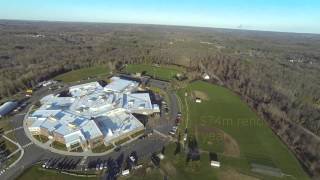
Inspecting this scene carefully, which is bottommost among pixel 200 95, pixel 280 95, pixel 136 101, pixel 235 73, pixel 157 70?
pixel 200 95

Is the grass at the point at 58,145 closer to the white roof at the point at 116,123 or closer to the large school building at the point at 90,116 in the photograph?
the large school building at the point at 90,116

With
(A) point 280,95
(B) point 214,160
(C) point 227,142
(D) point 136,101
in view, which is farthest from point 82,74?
(A) point 280,95

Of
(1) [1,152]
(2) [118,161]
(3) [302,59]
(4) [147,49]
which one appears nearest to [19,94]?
(1) [1,152]

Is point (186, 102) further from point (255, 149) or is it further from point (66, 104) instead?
point (66, 104)

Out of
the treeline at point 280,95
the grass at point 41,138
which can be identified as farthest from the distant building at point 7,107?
the treeline at point 280,95

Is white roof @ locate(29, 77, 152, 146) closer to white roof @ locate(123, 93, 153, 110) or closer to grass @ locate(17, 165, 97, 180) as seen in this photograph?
white roof @ locate(123, 93, 153, 110)

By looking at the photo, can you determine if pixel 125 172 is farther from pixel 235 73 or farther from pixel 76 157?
pixel 235 73
